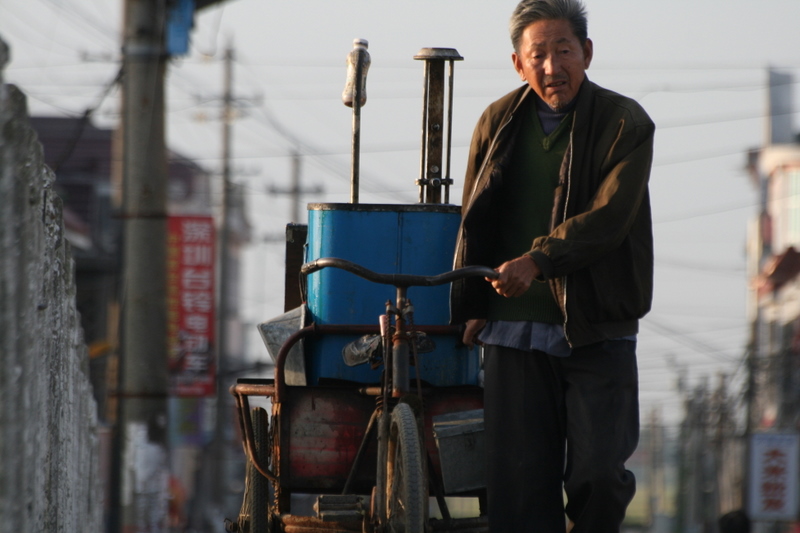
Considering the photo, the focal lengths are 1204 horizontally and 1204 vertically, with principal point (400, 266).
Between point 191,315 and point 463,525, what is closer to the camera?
point 463,525

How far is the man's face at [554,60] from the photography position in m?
3.73

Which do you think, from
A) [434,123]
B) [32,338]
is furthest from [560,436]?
[434,123]

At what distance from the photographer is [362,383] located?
15.6 ft

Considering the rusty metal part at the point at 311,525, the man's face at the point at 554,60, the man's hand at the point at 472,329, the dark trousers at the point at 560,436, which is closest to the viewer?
the dark trousers at the point at 560,436

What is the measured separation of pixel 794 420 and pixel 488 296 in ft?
86.2

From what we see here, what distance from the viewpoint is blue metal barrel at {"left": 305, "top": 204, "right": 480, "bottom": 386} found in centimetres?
467

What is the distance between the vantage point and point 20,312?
9.06ft

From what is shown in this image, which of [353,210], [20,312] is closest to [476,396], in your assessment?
[353,210]

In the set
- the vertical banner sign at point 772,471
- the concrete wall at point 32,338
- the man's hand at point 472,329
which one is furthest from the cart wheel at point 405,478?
the vertical banner sign at point 772,471

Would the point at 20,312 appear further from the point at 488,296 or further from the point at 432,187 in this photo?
the point at 432,187

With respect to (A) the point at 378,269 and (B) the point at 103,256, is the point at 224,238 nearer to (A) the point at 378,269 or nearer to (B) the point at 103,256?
(B) the point at 103,256

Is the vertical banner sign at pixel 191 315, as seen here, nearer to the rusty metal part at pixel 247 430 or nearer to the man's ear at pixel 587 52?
the rusty metal part at pixel 247 430

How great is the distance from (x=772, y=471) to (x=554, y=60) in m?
19.0

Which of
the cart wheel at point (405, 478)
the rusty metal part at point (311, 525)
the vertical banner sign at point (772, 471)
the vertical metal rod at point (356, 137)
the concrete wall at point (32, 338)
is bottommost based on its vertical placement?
the vertical banner sign at point (772, 471)
